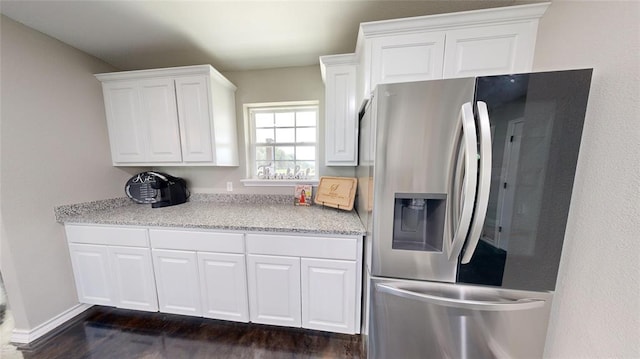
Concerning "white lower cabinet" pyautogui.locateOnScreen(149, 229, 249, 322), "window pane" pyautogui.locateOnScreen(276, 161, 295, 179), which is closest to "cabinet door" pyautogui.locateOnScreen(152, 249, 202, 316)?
"white lower cabinet" pyautogui.locateOnScreen(149, 229, 249, 322)

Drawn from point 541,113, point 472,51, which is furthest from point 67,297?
point 472,51

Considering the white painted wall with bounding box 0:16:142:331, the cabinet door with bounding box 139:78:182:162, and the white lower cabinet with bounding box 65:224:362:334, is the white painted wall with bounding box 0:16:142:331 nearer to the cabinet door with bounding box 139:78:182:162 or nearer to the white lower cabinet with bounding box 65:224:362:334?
the white lower cabinet with bounding box 65:224:362:334

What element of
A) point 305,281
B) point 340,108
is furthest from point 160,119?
point 305,281

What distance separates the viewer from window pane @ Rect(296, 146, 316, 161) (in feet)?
7.42

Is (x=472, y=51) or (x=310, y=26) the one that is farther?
(x=310, y=26)

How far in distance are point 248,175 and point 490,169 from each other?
6.84 ft

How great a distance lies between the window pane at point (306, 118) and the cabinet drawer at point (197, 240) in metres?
1.35

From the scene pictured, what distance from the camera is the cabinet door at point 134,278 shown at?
159cm

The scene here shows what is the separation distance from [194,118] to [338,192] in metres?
1.50

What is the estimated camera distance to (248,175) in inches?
88.8

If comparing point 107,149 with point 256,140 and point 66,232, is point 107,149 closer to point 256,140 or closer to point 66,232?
point 66,232

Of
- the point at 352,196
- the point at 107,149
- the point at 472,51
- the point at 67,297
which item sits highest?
the point at 472,51

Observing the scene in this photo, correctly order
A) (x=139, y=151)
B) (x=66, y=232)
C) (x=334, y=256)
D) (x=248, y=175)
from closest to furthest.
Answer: (x=334, y=256)
(x=66, y=232)
(x=139, y=151)
(x=248, y=175)

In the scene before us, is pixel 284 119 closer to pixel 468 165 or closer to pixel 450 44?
pixel 450 44
